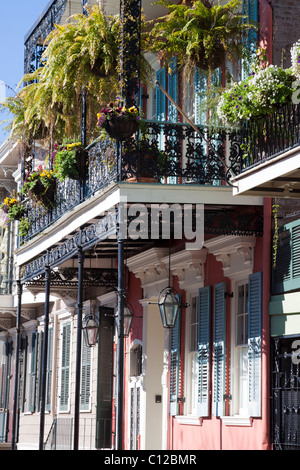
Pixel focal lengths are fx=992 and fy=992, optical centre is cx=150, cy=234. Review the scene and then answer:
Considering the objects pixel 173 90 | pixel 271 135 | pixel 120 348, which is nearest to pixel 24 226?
pixel 173 90

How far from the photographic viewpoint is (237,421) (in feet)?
43.0

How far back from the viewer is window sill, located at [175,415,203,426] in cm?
1424

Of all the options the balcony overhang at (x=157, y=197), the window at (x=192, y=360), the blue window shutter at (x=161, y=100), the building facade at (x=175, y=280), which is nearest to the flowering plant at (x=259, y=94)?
the building facade at (x=175, y=280)

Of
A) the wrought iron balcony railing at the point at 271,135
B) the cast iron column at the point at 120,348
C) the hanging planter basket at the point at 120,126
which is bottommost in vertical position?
the cast iron column at the point at 120,348

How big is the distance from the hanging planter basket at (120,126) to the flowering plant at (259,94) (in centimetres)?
118

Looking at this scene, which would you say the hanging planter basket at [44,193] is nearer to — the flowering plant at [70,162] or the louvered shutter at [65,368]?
the flowering plant at [70,162]

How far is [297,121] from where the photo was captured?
10.7m

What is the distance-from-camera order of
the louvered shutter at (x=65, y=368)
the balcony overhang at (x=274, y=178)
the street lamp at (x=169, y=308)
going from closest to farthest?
the balcony overhang at (x=274, y=178) < the street lamp at (x=169, y=308) < the louvered shutter at (x=65, y=368)

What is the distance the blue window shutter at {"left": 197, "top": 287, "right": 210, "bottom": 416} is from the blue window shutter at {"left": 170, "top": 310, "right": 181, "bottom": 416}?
758 millimetres

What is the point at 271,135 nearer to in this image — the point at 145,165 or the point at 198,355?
the point at 145,165

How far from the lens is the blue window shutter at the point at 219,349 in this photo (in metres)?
13.6

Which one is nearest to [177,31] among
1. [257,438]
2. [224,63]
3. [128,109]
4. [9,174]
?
[224,63]

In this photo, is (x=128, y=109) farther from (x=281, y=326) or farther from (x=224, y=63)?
(x=281, y=326)

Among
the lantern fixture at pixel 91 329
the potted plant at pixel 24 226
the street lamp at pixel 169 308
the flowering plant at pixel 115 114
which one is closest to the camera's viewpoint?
the flowering plant at pixel 115 114
